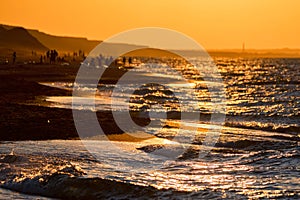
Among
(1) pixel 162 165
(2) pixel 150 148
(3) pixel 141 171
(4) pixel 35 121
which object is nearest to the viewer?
(3) pixel 141 171

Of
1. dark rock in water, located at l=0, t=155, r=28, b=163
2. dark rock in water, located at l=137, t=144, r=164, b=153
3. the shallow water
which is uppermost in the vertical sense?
dark rock in water, located at l=0, t=155, r=28, b=163

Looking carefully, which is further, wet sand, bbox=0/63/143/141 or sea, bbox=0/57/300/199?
wet sand, bbox=0/63/143/141

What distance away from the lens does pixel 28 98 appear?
31.7m

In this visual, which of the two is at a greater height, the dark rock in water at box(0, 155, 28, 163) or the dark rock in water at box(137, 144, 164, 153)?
the dark rock in water at box(0, 155, 28, 163)

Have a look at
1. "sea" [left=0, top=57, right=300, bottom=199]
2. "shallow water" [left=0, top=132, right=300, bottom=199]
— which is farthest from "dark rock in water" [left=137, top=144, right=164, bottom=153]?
"shallow water" [left=0, top=132, right=300, bottom=199]

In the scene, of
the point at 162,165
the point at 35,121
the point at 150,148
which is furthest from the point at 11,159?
the point at 35,121

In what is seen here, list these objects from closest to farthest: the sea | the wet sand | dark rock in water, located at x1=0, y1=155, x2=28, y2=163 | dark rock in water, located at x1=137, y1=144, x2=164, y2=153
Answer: the sea < dark rock in water, located at x1=0, y1=155, x2=28, y2=163 < dark rock in water, located at x1=137, y1=144, x2=164, y2=153 < the wet sand

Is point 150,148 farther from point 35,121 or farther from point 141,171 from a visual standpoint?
point 35,121

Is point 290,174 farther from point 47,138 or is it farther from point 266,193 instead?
point 47,138

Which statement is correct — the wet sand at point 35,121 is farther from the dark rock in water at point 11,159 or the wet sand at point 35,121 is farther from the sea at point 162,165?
the dark rock in water at point 11,159

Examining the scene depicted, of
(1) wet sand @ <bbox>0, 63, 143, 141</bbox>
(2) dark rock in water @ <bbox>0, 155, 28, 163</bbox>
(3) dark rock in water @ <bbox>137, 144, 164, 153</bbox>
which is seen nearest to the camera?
(2) dark rock in water @ <bbox>0, 155, 28, 163</bbox>

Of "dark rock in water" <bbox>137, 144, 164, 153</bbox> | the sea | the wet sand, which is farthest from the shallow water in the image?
the wet sand

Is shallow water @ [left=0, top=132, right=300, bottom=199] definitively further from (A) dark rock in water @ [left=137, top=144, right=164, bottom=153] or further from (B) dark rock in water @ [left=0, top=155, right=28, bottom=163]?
(A) dark rock in water @ [left=137, top=144, right=164, bottom=153]

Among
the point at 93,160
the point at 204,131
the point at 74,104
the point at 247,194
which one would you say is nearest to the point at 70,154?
the point at 93,160
